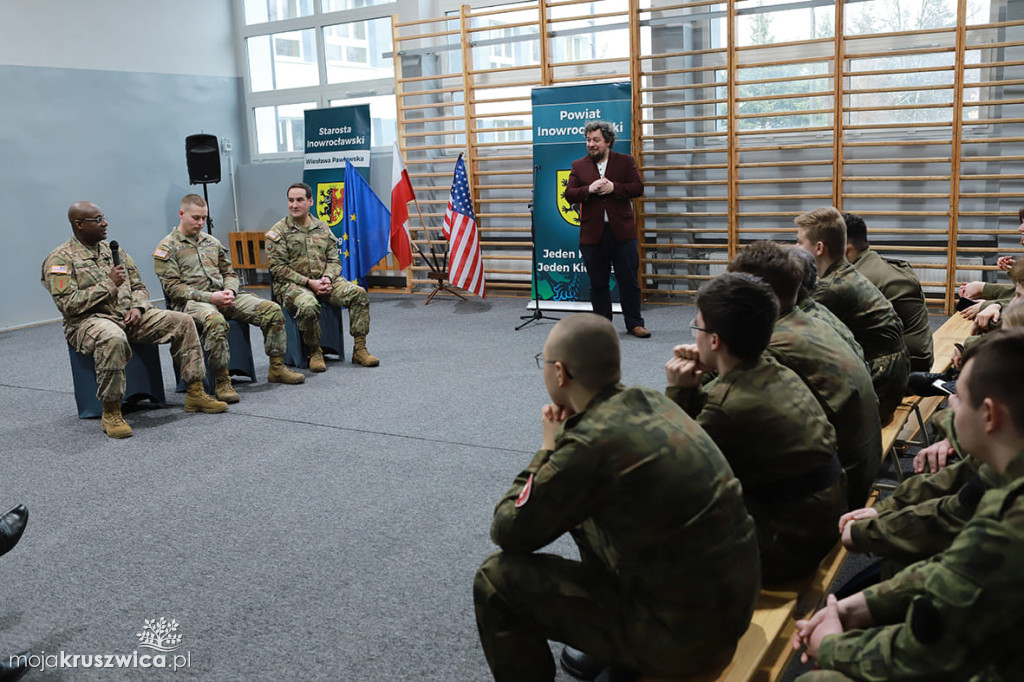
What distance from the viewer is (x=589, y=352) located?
1.85 metres

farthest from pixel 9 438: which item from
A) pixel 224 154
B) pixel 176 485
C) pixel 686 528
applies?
pixel 224 154

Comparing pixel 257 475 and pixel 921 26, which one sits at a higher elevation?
pixel 921 26

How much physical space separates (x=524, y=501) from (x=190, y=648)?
1434mm

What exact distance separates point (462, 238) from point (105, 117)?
4.40 meters

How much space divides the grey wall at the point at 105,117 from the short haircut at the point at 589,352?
28.3 ft

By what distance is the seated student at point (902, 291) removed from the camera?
A: 3975 millimetres

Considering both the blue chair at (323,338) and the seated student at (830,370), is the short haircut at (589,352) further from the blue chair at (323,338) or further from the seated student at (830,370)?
the blue chair at (323,338)

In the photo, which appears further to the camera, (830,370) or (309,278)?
(309,278)

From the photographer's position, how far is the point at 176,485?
406cm

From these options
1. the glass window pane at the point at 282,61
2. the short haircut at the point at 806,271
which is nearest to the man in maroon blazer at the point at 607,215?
the short haircut at the point at 806,271

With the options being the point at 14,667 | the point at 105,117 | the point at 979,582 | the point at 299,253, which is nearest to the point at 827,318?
the point at 979,582

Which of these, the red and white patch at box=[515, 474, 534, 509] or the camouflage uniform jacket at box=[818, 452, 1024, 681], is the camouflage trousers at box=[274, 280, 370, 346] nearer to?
the red and white patch at box=[515, 474, 534, 509]

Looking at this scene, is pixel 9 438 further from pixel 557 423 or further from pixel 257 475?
pixel 557 423

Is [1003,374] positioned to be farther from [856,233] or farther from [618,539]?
[856,233]
